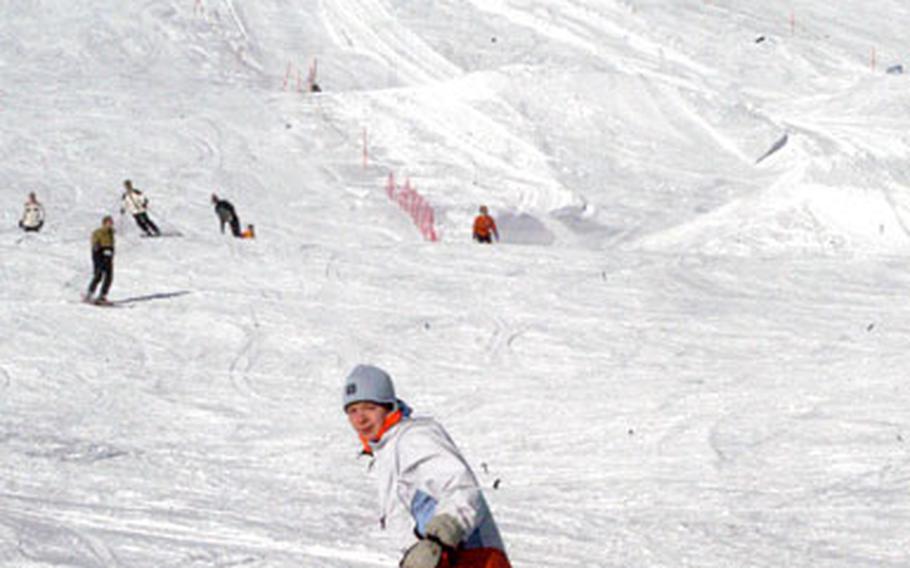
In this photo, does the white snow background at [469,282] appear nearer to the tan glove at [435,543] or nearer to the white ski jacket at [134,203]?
the white ski jacket at [134,203]

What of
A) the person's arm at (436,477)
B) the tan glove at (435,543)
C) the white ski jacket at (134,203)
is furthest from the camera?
the white ski jacket at (134,203)

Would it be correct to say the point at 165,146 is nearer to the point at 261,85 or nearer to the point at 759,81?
the point at 261,85

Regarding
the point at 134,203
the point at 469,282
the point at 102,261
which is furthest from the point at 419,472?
the point at 134,203

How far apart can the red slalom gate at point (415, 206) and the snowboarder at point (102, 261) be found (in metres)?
11.5

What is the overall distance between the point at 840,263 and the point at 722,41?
26.2 metres

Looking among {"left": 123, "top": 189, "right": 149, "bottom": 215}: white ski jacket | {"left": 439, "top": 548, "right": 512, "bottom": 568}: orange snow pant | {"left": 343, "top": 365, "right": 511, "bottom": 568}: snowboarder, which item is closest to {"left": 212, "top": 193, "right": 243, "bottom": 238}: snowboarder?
{"left": 123, "top": 189, "right": 149, "bottom": 215}: white ski jacket

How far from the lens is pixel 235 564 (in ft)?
30.1

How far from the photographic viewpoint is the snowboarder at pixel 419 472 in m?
4.59

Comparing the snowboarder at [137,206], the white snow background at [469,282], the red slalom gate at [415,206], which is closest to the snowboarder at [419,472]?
the white snow background at [469,282]

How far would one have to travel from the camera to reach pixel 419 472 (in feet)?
15.6

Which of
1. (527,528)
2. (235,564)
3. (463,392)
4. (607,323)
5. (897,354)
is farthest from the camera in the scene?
(607,323)

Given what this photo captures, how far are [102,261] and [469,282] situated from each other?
575cm

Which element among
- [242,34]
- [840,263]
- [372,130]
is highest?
[242,34]

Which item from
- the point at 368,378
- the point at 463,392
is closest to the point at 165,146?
the point at 463,392
